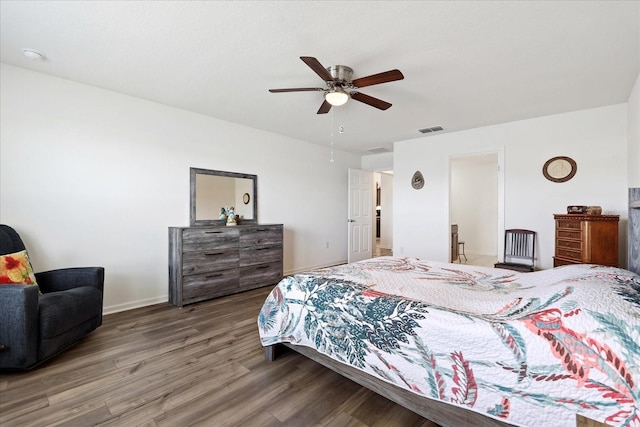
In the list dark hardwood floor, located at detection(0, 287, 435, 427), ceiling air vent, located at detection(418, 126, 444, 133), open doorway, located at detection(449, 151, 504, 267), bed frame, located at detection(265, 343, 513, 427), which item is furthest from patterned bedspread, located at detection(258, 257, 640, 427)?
open doorway, located at detection(449, 151, 504, 267)

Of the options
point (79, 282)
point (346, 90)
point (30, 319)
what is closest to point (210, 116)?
point (346, 90)

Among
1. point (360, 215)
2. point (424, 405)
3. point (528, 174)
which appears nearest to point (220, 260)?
point (424, 405)

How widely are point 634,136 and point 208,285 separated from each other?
528cm

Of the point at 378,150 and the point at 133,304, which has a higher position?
the point at 378,150

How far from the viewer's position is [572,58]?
2514 mm

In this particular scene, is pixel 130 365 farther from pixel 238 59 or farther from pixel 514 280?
pixel 514 280

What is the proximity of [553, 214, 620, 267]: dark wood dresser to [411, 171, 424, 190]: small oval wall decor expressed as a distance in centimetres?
227

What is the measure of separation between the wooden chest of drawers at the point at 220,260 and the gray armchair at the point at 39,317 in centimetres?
100

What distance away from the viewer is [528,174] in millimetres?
4227

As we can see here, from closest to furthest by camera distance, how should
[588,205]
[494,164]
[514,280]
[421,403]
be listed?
[421,403] < [514,280] < [588,205] < [494,164]

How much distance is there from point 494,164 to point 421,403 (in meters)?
7.13

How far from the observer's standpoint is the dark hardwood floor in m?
1.62

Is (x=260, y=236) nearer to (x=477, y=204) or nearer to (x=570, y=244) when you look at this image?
(x=570, y=244)

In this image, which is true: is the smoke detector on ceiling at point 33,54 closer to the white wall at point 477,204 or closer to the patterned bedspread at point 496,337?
the patterned bedspread at point 496,337
